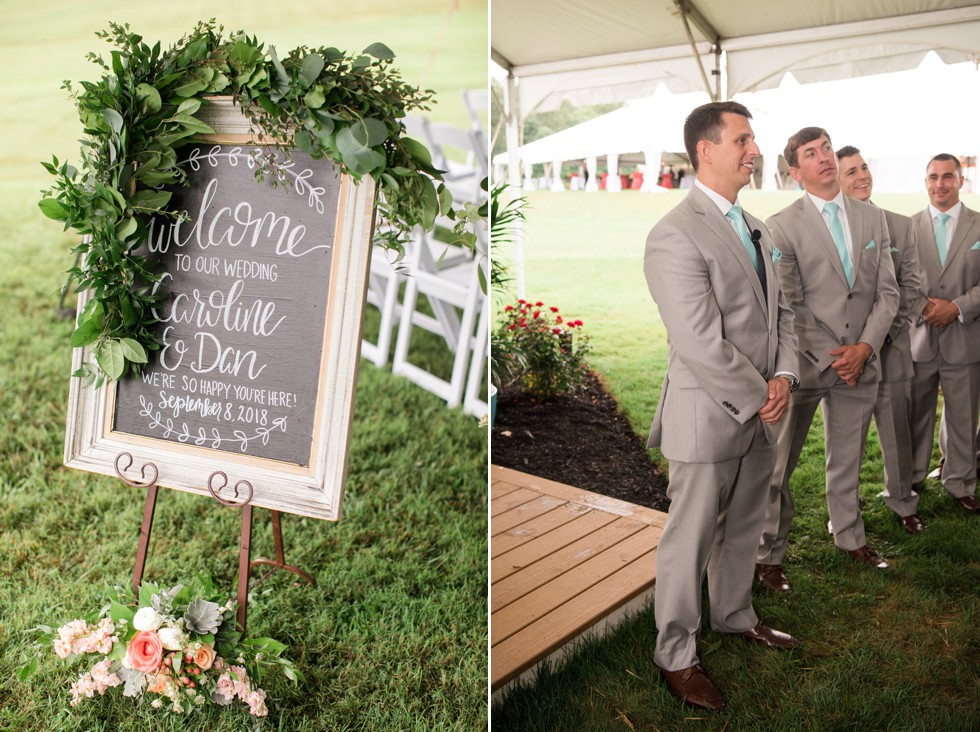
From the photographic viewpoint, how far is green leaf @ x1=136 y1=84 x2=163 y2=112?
2.32m

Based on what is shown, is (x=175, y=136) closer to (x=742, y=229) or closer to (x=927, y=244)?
(x=742, y=229)

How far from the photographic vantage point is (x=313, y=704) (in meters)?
2.71

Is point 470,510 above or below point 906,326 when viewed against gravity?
below

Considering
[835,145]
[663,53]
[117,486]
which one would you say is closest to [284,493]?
[663,53]

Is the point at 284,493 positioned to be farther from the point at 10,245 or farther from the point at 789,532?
the point at 10,245

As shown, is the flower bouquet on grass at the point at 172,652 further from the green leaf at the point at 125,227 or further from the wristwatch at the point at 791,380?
the wristwatch at the point at 791,380

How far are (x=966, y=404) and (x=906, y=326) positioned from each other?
250 millimetres

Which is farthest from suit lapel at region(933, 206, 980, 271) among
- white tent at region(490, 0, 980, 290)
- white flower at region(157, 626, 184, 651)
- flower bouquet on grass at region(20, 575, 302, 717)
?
white flower at region(157, 626, 184, 651)

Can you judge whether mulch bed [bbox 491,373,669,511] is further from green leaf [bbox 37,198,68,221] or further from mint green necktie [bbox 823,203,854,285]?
green leaf [bbox 37,198,68,221]

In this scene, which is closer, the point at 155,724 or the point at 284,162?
the point at 284,162

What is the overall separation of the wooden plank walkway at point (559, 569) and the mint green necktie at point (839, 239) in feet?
2.66

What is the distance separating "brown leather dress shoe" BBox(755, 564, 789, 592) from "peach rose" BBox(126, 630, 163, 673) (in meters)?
1.72

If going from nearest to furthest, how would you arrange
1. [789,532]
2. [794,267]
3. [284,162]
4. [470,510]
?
[794,267], [789,532], [284,162], [470,510]

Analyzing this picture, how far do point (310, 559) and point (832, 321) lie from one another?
2.34 metres
